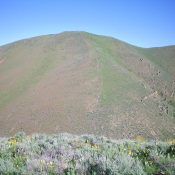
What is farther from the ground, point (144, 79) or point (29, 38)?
point (29, 38)

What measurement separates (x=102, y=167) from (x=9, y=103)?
5524 centimetres

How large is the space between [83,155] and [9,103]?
5390 cm

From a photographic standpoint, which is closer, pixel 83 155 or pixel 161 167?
pixel 161 167

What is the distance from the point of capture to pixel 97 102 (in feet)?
186

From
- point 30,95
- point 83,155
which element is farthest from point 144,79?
point 83,155

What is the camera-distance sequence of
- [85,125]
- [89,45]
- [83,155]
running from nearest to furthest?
[83,155], [85,125], [89,45]

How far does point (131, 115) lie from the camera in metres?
54.3

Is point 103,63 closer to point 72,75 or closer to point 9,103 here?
point 72,75

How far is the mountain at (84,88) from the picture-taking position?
51.2 metres

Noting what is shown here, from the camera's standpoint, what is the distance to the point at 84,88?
61312 mm

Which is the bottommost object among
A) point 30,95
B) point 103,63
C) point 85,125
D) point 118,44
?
point 85,125

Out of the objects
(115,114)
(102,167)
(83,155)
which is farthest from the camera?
(115,114)

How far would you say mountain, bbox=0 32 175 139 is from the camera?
168ft

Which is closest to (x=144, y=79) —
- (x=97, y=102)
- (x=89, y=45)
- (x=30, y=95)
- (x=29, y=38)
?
(x=89, y=45)
